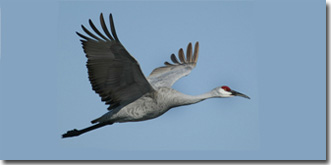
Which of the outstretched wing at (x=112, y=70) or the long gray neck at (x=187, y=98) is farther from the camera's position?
the long gray neck at (x=187, y=98)

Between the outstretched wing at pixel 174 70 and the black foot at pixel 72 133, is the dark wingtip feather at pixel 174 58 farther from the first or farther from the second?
the black foot at pixel 72 133

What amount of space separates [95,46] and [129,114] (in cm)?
129

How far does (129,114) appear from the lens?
308 inches

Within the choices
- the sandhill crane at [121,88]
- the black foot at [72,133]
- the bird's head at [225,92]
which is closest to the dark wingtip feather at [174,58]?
the sandhill crane at [121,88]

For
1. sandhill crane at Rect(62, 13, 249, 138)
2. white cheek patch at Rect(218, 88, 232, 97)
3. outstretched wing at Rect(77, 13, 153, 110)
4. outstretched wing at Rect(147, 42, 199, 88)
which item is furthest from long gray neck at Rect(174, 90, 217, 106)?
outstretched wing at Rect(147, 42, 199, 88)

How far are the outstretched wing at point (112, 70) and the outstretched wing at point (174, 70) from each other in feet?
3.16

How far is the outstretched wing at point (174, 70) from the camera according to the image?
29.3 ft

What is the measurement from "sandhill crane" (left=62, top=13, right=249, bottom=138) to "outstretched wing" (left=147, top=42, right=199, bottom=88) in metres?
0.73

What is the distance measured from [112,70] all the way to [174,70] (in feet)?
7.61

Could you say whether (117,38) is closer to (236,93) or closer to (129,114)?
(129,114)

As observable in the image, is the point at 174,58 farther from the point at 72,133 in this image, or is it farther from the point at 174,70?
the point at 72,133

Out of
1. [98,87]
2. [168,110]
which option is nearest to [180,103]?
[168,110]

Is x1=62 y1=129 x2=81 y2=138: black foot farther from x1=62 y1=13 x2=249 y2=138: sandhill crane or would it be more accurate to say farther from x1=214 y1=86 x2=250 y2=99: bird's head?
x1=214 y1=86 x2=250 y2=99: bird's head

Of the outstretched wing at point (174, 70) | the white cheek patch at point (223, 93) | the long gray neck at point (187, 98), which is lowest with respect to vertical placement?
the long gray neck at point (187, 98)
